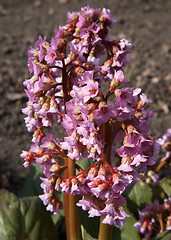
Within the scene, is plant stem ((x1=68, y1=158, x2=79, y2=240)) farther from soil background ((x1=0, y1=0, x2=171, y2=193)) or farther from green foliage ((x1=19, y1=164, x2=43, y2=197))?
soil background ((x1=0, y1=0, x2=171, y2=193))

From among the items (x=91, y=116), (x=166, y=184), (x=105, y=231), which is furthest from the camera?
(x=166, y=184)

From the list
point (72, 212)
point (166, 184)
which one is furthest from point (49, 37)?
point (72, 212)

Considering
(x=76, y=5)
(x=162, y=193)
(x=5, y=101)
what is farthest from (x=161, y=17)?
(x=162, y=193)

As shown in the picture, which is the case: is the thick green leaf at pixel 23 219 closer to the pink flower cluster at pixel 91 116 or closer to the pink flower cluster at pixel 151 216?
the pink flower cluster at pixel 91 116

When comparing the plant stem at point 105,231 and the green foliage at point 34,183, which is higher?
the green foliage at point 34,183

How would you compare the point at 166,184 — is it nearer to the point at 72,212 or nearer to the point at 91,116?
the point at 72,212

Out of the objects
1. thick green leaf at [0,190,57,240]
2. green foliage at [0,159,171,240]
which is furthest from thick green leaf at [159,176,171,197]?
thick green leaf at [0,190,57,240]

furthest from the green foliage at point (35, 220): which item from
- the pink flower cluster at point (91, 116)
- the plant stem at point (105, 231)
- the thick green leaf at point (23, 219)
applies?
the pink flower cluster at point (91, 116)
